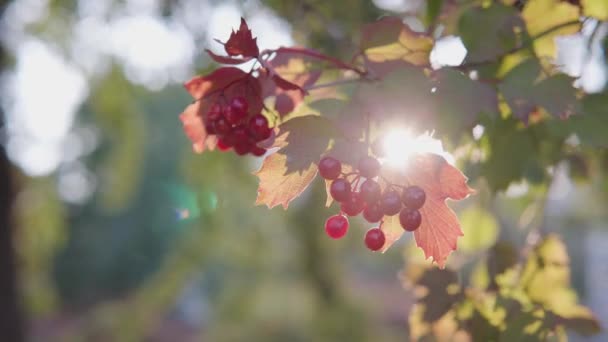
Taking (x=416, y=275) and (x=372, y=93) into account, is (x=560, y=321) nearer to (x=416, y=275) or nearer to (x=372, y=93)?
(x=416, y=275)

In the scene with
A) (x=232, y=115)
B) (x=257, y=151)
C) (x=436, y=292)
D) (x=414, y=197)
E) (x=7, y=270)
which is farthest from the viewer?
(x=7, y=270)

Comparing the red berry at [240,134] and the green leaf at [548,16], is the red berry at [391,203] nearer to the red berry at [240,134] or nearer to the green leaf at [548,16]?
the red berry at [240,134]

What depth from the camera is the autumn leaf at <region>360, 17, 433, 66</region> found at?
951 millimetres

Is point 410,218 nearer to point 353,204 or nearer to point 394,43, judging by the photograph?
point 353,204

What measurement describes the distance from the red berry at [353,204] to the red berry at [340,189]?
1cm

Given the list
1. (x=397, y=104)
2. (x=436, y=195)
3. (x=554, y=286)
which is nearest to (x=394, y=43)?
(x=397, y=104)

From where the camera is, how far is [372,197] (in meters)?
0.86

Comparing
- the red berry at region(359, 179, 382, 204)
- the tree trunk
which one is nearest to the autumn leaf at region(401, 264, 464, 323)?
the red berry at region(359, 179, 382, 204)

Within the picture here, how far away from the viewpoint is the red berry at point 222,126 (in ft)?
3.20

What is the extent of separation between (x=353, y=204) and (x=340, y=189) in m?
0.04

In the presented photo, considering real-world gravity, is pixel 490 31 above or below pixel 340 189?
above

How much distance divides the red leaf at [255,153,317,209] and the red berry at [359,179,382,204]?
0.08 m

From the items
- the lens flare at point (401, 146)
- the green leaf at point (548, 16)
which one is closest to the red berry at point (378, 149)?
the lens flare at point (401, 146)

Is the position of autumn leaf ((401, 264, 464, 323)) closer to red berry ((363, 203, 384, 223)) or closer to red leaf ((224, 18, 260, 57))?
red berry ((363, 203, 384, 223))
